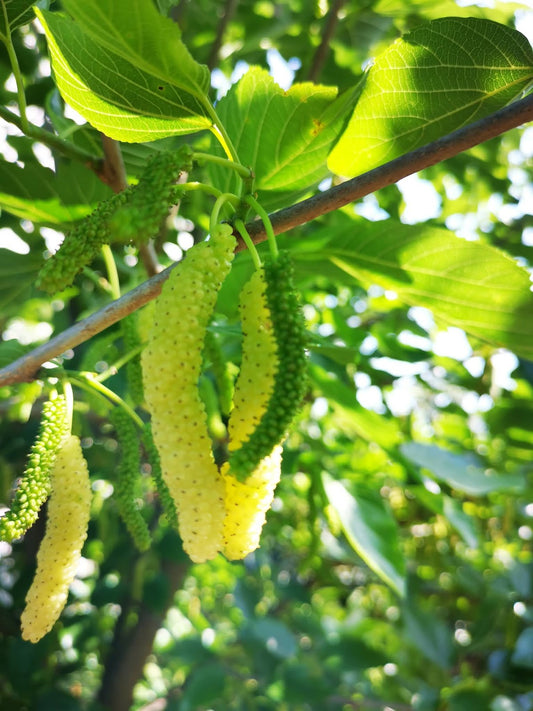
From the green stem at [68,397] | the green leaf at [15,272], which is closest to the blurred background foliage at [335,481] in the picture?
the green leaf at [15,272]

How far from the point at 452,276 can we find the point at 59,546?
488 mm

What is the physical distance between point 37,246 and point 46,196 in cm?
32

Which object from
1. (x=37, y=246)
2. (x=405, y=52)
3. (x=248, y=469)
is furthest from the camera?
(x=37, y=246)

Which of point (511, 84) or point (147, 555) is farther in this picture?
point (147, 555)

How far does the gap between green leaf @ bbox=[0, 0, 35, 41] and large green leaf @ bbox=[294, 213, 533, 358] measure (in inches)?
16.9

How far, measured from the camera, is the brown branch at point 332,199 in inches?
21.5

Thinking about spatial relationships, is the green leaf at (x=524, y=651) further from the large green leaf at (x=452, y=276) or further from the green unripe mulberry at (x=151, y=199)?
the green unripe mulberry at (x=151, y=199)

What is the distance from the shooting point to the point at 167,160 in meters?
0.51

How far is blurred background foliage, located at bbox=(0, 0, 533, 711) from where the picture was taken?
1226 mm

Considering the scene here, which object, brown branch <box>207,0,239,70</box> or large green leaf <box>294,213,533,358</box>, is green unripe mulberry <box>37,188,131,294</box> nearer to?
large green leaf <box>294,213,533,358</box>

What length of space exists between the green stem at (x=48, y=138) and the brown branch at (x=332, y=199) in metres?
0.26

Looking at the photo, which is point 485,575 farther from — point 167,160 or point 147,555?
point 167,160

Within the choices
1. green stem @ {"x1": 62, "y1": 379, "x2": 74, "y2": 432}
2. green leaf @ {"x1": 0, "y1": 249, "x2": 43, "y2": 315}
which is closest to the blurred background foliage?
green leaf @ {"x1": 0, "y1": 249, "x2": 43, "y2": 315}

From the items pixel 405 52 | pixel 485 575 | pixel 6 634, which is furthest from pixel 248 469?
pixel 485 575
